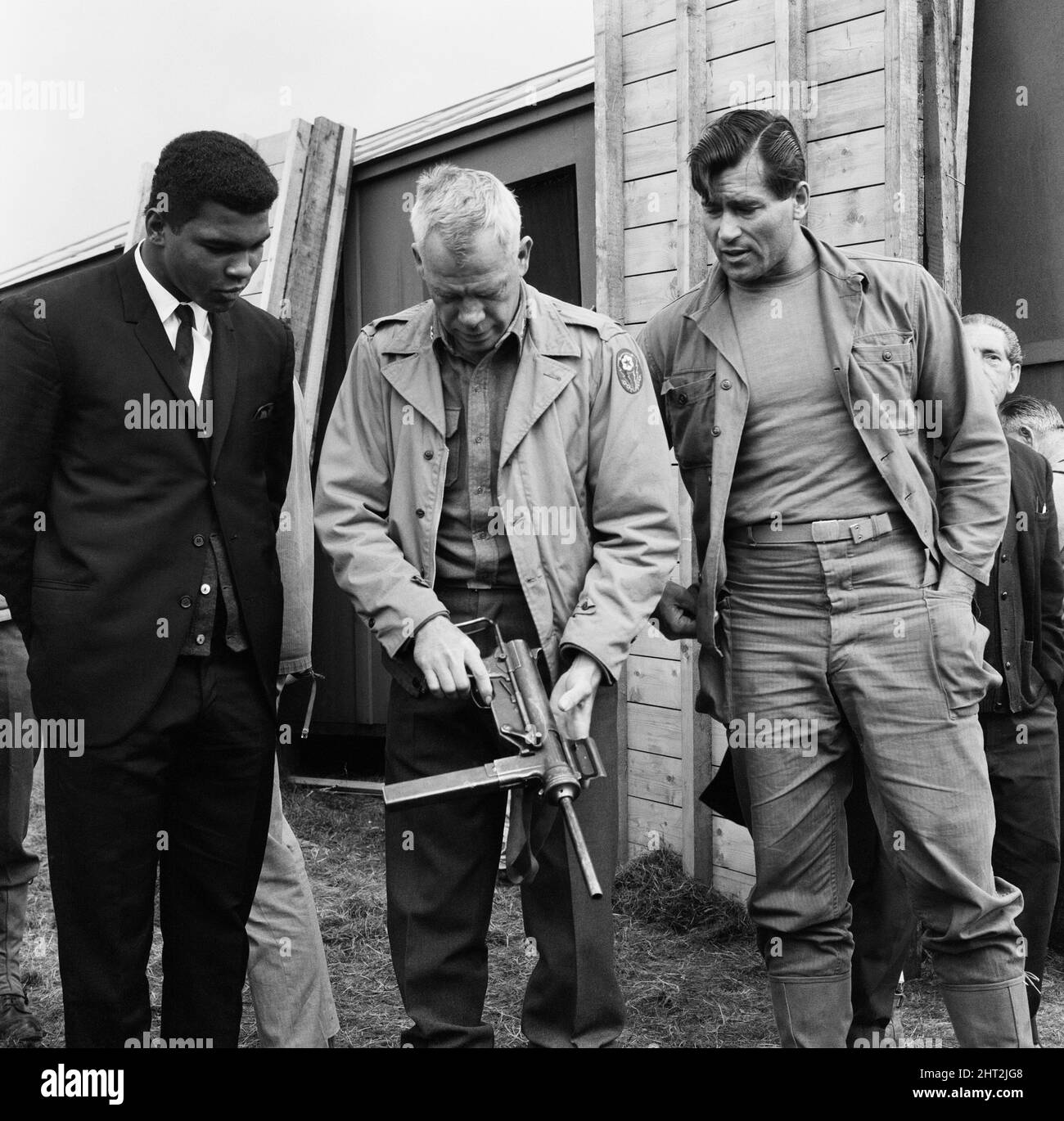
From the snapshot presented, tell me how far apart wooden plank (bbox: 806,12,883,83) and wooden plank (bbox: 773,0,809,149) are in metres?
0.04

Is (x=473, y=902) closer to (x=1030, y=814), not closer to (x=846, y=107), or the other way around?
(x=1030, y=814)

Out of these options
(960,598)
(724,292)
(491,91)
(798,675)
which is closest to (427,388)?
(724,292)

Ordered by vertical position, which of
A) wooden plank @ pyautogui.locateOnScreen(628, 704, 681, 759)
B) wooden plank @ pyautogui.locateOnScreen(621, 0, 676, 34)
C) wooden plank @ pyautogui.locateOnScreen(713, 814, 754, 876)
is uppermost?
wooden plank @ pyautogui.locateOnScreen(621, 0, 676, 34)

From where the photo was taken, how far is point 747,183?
278 centimetres

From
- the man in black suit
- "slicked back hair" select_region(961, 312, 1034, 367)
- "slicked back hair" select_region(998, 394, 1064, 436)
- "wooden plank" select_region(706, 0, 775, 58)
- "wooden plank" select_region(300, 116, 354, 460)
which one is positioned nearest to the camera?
the man in black suit

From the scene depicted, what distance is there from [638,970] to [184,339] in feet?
8.51

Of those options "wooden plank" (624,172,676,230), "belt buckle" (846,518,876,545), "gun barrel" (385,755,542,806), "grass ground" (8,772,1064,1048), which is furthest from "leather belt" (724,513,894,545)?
"wooden plank" (624,172,676,230)

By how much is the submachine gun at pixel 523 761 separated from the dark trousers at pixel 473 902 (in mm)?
90

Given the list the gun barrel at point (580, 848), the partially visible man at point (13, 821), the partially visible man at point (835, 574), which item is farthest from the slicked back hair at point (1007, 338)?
the partially visible man at point (13, 821)

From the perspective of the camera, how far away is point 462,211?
242 cm

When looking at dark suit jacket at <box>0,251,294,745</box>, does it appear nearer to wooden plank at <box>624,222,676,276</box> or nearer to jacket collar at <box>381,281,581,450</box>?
jacket collar at <box>381,281,581,450</box>

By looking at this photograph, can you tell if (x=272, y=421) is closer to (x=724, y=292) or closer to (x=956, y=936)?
(x=724, y=292)

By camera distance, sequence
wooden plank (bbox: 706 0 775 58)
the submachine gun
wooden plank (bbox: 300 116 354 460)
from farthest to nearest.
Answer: wooden plank (bbox: 300 116 354 460)
wooden plank (bbox: 706 0 775 58)
the submachine gun

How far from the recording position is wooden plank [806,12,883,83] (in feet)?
13.0
